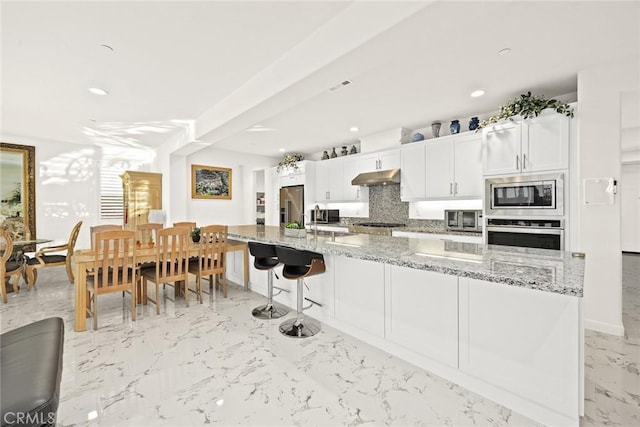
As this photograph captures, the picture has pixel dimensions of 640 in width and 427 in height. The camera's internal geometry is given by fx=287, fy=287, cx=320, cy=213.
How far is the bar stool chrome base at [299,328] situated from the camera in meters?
2.54

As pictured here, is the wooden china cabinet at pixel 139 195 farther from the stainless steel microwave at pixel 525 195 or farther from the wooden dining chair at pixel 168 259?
the stainless steel microwave at pixel 525 195

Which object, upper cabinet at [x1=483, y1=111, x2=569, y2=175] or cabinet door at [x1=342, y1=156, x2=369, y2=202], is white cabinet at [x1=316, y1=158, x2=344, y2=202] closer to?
cabinet door at [x1=342, y1=156, x2=369, y2=202]

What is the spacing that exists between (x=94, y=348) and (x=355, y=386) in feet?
7.00

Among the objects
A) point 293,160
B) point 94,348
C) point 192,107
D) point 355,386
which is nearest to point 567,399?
point 355,386

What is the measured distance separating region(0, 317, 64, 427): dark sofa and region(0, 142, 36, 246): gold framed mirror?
15.5 feet

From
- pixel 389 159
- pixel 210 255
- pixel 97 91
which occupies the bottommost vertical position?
pixel 210 255

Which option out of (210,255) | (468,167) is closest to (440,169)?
(468,167)

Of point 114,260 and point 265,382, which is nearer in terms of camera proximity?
point 265,382

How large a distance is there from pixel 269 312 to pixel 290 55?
2517 millimetres

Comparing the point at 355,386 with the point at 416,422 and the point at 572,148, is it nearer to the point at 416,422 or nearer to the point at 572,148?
the point at 416,422

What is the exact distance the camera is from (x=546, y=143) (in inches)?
121

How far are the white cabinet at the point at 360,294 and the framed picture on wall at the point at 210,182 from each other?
4.79 meters

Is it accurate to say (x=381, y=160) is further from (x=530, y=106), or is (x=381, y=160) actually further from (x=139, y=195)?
(x=139, y=195)

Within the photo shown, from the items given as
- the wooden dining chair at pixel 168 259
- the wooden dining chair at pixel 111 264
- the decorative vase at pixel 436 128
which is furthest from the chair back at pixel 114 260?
the decorative vase at pixel 436 128
